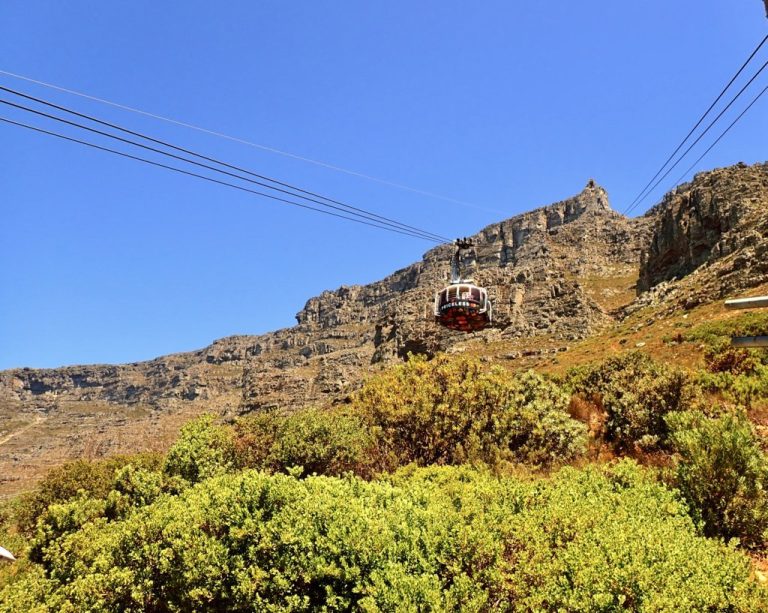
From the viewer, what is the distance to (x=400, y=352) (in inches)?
3342

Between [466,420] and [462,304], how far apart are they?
4979mm

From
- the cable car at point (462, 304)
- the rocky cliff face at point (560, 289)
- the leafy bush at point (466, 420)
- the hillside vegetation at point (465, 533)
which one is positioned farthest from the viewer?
the rocky cliff face at point (560, 289)

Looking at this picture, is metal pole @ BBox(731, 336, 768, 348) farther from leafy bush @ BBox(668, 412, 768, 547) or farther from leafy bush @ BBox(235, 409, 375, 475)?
leafy bush @ BBox(235, 409, 375, 475)

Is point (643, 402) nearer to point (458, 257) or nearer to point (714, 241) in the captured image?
point (458, 257)

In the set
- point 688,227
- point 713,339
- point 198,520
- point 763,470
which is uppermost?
point 688,227

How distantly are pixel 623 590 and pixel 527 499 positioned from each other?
145 inches

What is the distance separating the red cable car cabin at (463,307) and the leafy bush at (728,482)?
8458 mm

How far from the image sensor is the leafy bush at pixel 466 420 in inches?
713

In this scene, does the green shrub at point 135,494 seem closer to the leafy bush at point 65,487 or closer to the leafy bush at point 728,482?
the leafy bush at point 65,487

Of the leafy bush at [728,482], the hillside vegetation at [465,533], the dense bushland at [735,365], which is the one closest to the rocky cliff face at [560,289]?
the dense bushland at [735,365]

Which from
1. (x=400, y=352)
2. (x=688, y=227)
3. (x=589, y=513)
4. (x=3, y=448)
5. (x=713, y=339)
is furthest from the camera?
(x=3, y=448)

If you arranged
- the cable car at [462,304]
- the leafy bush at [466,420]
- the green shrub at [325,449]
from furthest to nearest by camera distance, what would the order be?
the green shrub at [325,449]
the leafy bush at [466,420]
the cable car at [462,304]

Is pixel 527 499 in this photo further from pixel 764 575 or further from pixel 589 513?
pixel 764 575

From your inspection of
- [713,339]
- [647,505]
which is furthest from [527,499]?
[713,339]
